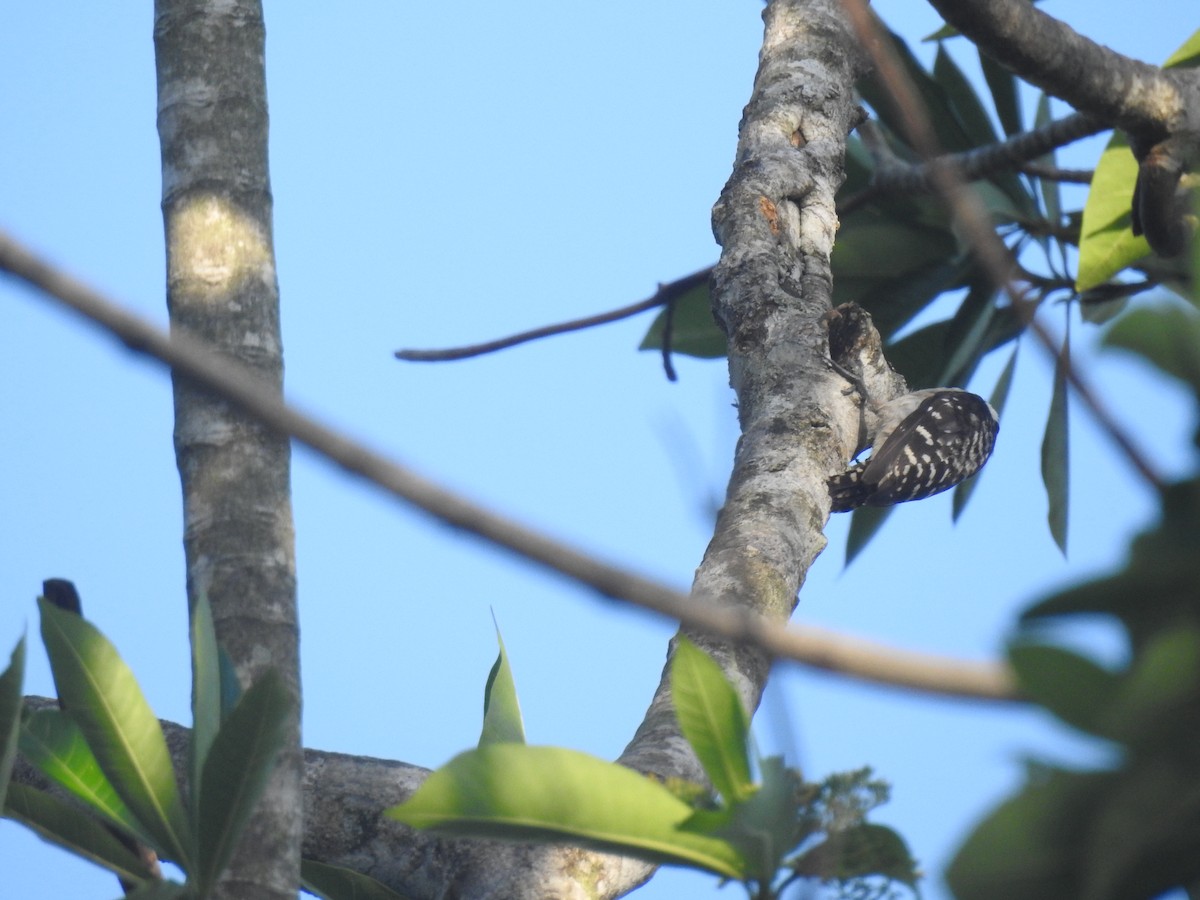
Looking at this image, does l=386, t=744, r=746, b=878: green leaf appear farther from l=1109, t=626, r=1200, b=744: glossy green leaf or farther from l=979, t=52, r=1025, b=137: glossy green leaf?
l=979, t=52, r=1025, b=137: glossy green leaf

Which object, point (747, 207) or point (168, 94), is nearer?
point (168, 94)

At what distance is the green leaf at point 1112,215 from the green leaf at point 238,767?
1.97 meters

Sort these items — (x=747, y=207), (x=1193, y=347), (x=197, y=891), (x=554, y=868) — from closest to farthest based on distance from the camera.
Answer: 1. (x=1193, y=347)
2. (x=197, y=891)
3. (x=554, y=868)
4. (x=747, y=207)

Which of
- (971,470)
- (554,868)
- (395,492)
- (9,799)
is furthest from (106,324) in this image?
(971,470)

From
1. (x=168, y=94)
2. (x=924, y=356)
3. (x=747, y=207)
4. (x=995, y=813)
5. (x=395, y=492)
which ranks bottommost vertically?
(x=995, y=813)

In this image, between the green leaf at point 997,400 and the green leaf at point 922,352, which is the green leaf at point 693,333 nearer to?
the green leaf at point 922,352

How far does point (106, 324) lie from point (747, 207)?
7.62 ft

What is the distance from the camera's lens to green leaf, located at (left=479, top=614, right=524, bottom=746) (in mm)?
1941

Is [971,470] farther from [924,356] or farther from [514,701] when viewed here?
[514,701]

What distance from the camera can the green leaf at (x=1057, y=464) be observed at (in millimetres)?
4012

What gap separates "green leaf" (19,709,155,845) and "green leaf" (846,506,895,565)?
346 centimetres

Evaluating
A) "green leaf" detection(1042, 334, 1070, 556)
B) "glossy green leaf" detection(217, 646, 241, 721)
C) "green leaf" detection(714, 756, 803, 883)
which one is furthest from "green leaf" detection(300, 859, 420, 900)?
"green leaf" detection(1042, 334, 1070, 556)

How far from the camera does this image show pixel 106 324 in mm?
479

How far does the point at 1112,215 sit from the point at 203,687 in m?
2.03
